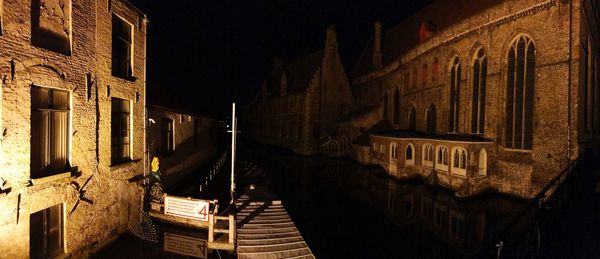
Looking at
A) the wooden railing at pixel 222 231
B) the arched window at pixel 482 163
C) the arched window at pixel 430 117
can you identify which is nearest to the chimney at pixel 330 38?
the arched window at pixel 430 117

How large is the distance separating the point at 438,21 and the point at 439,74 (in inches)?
317

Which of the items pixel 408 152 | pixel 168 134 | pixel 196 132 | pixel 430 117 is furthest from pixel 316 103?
Answer: pixel 168 134

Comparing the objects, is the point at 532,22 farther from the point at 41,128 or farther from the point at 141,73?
the point at 41,128

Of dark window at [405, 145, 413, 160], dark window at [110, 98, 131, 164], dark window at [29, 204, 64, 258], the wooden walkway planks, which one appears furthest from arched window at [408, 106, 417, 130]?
dark window at [29, 204, 64, 258]

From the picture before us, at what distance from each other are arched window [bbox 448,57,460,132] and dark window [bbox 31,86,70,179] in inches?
909

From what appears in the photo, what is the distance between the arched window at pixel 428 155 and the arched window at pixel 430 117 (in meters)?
4.44

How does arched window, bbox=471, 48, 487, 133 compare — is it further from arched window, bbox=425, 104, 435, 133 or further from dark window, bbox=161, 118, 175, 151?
dark window, bbox=161, 118, 175, 151

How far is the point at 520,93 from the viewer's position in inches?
686

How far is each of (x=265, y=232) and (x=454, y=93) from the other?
19915 millimetres

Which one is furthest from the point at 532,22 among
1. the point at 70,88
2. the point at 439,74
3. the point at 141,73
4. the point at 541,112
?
the point at 70,88

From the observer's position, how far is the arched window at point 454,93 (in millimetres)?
22531

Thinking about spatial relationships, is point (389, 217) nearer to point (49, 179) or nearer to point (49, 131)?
point (49, 179)

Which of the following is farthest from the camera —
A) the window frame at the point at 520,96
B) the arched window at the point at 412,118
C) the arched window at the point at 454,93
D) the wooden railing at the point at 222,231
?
the arched window at the point at 412,118

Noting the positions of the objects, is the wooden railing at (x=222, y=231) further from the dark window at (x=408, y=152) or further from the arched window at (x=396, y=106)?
the arched window at (x=396, y=106)
